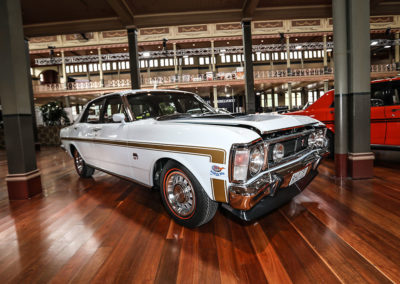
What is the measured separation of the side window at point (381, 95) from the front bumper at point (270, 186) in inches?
130

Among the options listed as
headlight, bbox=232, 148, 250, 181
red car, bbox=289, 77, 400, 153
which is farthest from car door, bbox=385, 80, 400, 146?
headlight, bbox=232, 148, 250, 181

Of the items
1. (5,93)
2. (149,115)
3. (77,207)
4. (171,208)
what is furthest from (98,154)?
(171,208)

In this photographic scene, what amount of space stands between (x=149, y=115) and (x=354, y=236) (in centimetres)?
259

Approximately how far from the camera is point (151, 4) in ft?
23.3

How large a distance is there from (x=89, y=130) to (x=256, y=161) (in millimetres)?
3086

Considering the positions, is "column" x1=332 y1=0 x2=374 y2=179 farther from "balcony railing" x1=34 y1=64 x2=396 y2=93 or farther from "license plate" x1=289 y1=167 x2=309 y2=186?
"balcony railing" x1=34 y1=64 x2=396 y2=93

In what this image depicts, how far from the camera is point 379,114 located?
15.4 feet

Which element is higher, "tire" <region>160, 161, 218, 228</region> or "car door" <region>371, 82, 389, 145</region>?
"car door" <region>371, 82, 389, 145</region>

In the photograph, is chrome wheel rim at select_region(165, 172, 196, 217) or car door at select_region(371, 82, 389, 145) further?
car door at select_region(371, 82, 389, 145)

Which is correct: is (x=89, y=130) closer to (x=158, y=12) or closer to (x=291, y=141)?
(x=291, y=141)

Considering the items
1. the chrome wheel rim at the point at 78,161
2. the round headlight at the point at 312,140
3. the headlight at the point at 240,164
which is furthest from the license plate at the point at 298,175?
the chrome wheel rim at the point at 78,161

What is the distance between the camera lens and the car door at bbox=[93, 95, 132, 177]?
122 inches

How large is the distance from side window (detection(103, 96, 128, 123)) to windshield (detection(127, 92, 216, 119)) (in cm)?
26

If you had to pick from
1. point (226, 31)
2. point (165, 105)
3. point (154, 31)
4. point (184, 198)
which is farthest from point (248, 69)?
point (154, 31)
